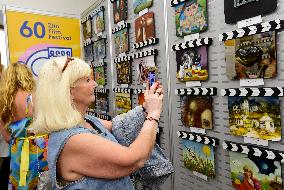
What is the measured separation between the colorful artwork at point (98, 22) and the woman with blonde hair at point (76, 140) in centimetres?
183

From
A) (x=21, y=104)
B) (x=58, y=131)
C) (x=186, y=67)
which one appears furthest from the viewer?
(x=21, y=104)

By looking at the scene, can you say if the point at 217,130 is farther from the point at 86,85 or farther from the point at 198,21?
the point at 86,85

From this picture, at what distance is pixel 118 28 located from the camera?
9.37 ft

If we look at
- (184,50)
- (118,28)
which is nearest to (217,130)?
(184,50)

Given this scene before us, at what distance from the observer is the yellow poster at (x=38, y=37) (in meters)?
3.54

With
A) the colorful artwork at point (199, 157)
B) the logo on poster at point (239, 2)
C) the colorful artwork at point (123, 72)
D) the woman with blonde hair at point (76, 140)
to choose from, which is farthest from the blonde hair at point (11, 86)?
the logo on poster at point (239, 2)

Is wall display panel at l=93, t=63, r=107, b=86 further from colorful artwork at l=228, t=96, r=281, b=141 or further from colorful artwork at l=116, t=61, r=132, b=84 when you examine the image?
colorful artwork at l=228, t=96, r=281, b=141

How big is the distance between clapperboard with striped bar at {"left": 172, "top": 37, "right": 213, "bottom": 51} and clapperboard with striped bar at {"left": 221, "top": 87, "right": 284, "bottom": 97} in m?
0.32

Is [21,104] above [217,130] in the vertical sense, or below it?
above

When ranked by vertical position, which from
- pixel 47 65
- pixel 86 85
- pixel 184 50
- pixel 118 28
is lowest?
pixel 86 85

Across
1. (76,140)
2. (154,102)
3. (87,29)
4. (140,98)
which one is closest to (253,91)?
(154,102)

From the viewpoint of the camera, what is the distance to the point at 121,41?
2832mm

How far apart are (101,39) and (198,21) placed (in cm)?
162

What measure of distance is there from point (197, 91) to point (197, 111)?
0.15 meters
